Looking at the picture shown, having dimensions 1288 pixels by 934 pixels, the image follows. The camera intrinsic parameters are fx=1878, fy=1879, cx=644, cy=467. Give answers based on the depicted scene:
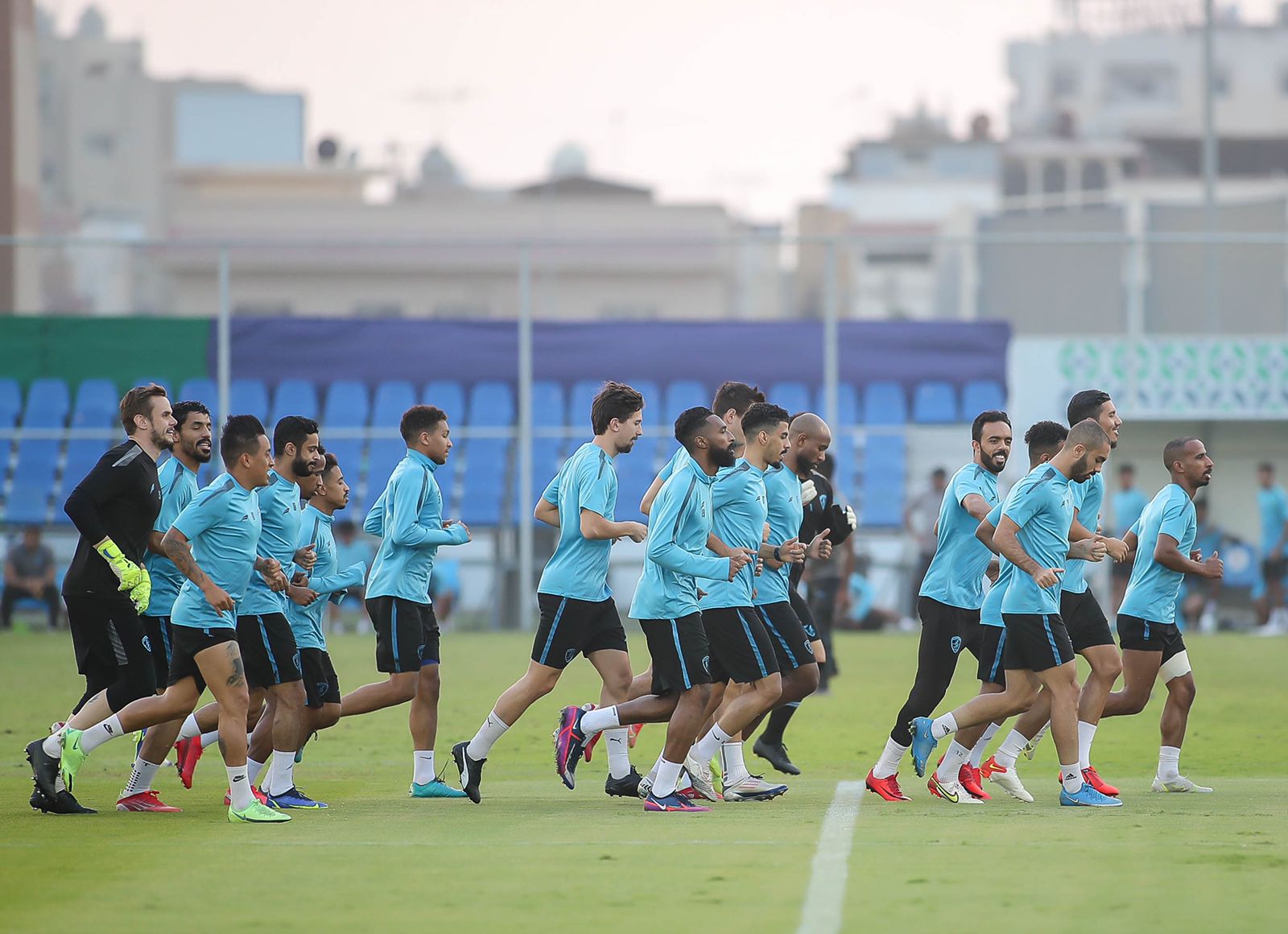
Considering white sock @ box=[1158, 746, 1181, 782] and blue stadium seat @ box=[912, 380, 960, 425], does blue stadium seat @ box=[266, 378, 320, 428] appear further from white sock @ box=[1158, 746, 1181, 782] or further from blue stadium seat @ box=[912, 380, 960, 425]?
white sock @ box=[1158, 746, 1181, 782]

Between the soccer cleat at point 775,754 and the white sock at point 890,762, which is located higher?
the white sock at point 890,762

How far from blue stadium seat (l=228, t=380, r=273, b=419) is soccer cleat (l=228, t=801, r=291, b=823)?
17495 mm

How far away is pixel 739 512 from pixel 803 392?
16584 millimetres

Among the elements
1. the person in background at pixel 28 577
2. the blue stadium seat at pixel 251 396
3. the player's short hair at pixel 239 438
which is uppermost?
the blue stadium seat at pixel 251 396

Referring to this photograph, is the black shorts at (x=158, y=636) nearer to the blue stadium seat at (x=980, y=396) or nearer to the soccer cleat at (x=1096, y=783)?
the soccer cleat at (x=1096, y=783)

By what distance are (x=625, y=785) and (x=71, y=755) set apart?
110 inches

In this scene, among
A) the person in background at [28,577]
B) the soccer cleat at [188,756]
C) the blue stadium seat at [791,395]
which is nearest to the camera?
the soccer cleat at [188,756]

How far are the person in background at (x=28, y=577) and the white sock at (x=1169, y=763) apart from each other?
17.4 m

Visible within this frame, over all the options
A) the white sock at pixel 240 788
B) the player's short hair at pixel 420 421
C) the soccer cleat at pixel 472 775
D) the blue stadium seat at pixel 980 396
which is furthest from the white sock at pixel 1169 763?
the blue stadium seat at pixel 980 396

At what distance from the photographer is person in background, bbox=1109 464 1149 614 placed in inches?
939

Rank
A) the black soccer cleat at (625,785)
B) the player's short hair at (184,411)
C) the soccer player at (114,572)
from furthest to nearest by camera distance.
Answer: the black soccer cleat at (625,785), the player's short hair at (184,411), the soccer player at (114,572)

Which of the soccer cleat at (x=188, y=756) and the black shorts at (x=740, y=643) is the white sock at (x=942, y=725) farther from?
the soccer cleat at (x=188, y=756)

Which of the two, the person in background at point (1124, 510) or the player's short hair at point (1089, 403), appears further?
the person in background at point (1124, 510)

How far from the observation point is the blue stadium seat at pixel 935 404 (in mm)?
26109
